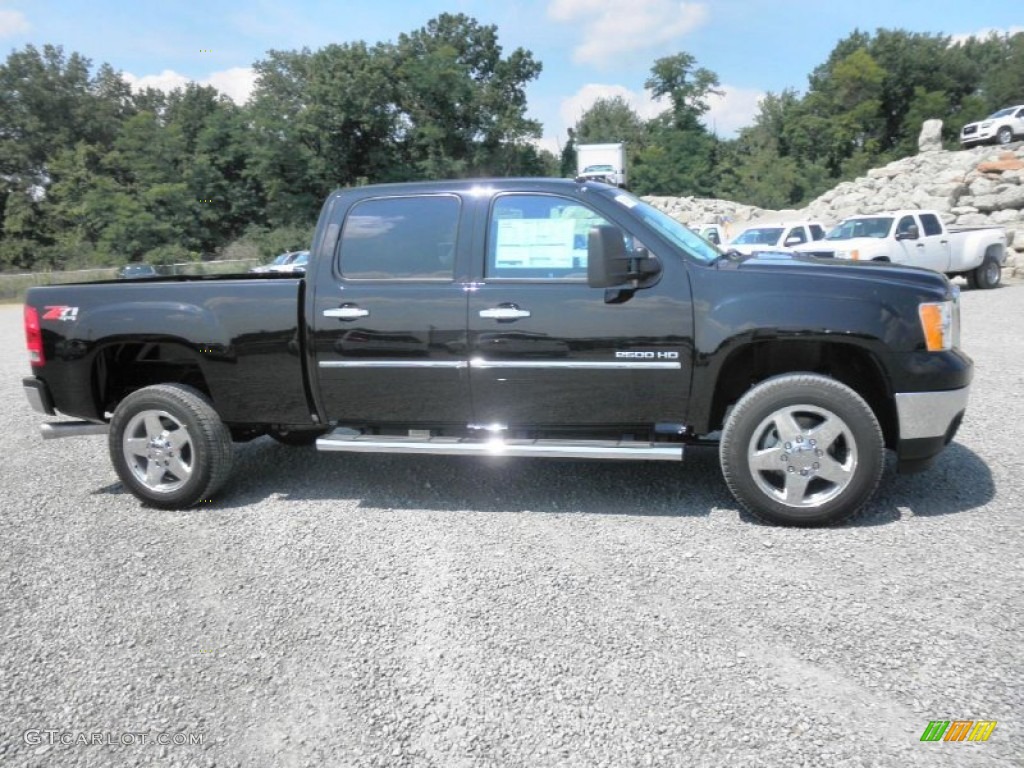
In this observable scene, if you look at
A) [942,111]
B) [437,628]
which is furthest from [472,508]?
[942,111]

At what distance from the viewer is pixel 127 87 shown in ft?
255

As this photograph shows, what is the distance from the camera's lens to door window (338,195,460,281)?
4.58 metres

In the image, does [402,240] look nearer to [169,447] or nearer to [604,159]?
[169,447]

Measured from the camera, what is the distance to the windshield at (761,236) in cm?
1939

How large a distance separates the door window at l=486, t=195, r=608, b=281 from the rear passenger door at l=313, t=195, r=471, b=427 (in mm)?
247

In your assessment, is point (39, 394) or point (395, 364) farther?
point (39, 394)

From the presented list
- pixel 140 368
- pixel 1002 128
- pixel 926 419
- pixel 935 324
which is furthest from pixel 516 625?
pixel 1002 128

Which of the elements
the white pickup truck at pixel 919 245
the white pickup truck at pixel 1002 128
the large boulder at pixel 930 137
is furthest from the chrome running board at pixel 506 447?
the large boulder at pixel 930 137

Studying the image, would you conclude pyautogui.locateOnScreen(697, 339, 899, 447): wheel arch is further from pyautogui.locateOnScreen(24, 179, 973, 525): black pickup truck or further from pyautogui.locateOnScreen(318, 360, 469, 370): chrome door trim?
pyautogui.locateOnScreen(318, 360, 469, 370): chrome door trim

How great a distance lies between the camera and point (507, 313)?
435cm

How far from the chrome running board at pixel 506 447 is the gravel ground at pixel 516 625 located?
43 cm

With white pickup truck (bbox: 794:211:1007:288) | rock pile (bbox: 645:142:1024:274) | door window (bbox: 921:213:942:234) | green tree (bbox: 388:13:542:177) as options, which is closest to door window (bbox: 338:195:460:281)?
white pickup truck (bbox: 794:211:1007:288)

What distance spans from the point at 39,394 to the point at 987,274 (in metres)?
19.5

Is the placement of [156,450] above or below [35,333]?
below
